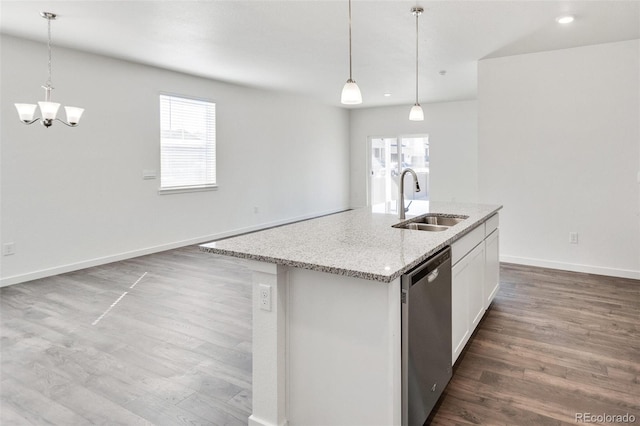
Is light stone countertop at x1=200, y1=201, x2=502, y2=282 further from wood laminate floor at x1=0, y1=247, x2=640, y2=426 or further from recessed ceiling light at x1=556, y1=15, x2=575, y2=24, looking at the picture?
recessed ceiling light at x1=556, y1=15, x2=575, y2=24

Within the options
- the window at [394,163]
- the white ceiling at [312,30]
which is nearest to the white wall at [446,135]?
the window at [394,163]

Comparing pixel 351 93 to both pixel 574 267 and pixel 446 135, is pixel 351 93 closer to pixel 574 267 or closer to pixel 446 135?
pixel 574 267

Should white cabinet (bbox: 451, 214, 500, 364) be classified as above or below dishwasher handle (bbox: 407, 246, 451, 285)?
below

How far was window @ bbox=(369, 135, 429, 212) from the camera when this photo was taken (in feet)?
31.1

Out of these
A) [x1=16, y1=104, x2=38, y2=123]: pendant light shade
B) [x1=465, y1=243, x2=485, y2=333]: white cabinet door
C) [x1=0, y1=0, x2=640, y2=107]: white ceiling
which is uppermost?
[x1=0, y1=0, x2=640, y2=107]: white ceiling

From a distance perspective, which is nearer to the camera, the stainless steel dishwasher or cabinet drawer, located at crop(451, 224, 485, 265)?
the stainless steel dishwasher

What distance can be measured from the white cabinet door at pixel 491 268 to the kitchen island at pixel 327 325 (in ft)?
3.92

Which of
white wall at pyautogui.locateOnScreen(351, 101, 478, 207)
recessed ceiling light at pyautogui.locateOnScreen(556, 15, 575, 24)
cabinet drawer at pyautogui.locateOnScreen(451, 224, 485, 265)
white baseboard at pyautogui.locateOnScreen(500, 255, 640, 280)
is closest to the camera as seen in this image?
cabinet drawer at pyautogui.locateOnScreen(451, 224, 485, 265)

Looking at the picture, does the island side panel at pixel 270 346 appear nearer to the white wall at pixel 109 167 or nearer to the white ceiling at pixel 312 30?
the white ceiling at pixel 312 30

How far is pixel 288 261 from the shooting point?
1704mm

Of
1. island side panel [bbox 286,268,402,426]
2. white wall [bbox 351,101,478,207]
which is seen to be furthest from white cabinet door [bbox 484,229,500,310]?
white wall [bbox 351,101,478,207]

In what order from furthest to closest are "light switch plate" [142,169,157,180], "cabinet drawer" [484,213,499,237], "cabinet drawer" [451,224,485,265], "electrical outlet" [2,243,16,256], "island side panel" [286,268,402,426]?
1. "light switch plate" [142,169,157,180]
2. "electrical outlet" [2,243,16,256]
3. "cabinet drawer" [484,213,499,237]
4. "cabinet drawer" [451,224,485,265]
5. "island side panel" [286,268,402,426]

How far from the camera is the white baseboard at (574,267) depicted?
442cm

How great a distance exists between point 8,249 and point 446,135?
308 inches
